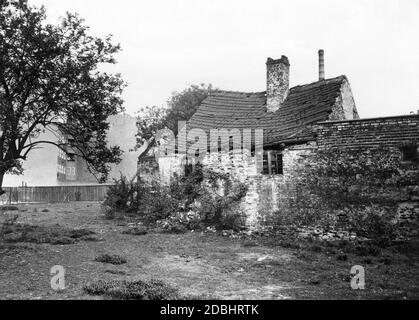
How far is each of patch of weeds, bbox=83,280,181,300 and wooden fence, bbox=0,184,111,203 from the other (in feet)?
96.5

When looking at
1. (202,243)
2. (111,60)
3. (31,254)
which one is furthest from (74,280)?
(111,60)

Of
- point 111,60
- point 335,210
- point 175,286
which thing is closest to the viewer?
point 175,286

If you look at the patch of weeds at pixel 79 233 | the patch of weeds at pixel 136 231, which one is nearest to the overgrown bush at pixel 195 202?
the patch of weeds at pixel 136 231

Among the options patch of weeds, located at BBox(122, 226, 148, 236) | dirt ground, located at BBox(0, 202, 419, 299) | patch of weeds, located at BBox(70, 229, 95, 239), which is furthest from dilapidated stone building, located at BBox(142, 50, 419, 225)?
patch of weeds, located at BBox(70, 229, 95, 239)

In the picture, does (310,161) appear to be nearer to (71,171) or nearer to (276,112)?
(276,112)

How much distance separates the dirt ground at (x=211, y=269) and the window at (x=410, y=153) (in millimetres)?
3616

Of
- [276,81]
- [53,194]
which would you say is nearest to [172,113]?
[53,194]

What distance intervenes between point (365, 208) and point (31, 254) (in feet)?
38.1

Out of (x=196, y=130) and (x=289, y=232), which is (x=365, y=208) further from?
(x=196, y=130)

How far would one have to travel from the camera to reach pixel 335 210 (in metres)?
15.2

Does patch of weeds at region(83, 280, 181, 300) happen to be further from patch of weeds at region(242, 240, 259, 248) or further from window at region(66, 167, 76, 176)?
window at region(66, 167, 76, 176)

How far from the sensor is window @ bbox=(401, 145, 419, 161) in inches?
550

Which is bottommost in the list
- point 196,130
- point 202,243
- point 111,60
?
point 202,243
